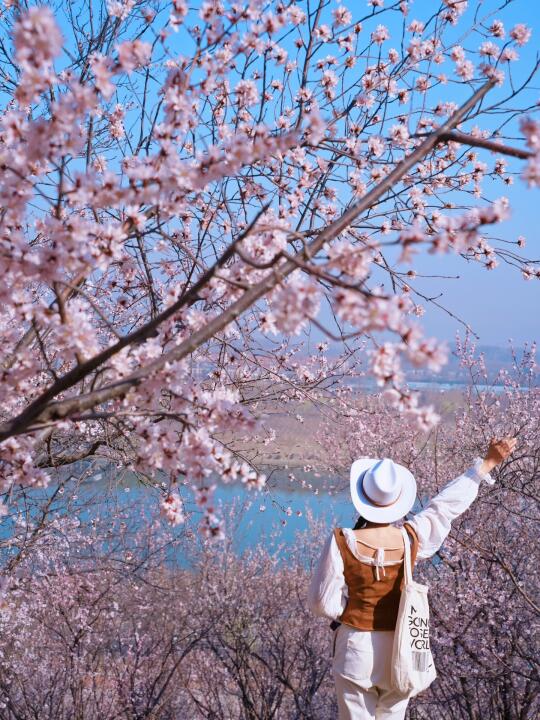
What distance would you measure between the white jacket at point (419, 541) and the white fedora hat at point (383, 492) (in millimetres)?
84

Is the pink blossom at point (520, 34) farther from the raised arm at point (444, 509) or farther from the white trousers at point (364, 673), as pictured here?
the white trousers at point (364, 673)

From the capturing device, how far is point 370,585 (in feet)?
9.07

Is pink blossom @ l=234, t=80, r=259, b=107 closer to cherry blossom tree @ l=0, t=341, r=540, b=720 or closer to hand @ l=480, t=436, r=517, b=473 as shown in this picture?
hand @ l=480, t=436, r=517, b=473

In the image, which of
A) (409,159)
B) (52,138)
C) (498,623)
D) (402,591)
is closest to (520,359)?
(498,623)


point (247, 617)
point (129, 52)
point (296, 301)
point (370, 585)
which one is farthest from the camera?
point (247, 617)

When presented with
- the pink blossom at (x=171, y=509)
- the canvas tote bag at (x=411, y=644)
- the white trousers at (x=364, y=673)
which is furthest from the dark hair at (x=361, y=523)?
the pink blossom at (x=171, y=509)

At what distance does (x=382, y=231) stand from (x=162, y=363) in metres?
2.00

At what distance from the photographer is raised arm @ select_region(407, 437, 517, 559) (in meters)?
2.89

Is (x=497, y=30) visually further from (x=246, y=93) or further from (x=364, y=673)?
(x=364, y=673)

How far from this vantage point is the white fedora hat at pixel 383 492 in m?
2.84

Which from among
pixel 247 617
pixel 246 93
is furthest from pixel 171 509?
pixel 247 617

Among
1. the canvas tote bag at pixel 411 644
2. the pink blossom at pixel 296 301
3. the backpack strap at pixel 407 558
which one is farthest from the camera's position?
the backpack strap at pixel 407 558

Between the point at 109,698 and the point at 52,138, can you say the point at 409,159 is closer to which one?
the point at 52,138

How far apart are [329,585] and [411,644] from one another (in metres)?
0.37
